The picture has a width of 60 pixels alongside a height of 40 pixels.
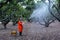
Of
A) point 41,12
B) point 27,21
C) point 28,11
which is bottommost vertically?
point 27,21

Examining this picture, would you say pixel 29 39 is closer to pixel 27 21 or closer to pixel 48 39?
pixel 48 39

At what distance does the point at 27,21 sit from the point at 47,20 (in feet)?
62.6

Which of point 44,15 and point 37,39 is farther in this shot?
point 44,15

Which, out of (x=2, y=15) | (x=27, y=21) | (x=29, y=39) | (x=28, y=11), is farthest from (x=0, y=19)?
(x=27, y=21)

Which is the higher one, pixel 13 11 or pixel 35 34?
pixel 35 34

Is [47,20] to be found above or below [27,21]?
above

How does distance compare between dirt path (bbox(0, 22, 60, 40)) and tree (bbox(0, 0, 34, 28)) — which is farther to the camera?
tree (bbox(0, 0, 34, 28))

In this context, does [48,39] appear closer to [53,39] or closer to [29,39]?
[53,39]

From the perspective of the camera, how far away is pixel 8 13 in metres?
26.2

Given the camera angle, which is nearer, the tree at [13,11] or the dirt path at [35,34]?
the dirt path at [35,34]

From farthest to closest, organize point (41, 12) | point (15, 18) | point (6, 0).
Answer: point (15, 18) < point (41, 12) < point (6, 0)

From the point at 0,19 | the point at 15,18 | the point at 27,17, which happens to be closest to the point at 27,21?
the point at 27,17

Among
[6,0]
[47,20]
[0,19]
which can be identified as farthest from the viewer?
[47,20]

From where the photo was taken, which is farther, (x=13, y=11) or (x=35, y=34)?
(x=13, y=11)
